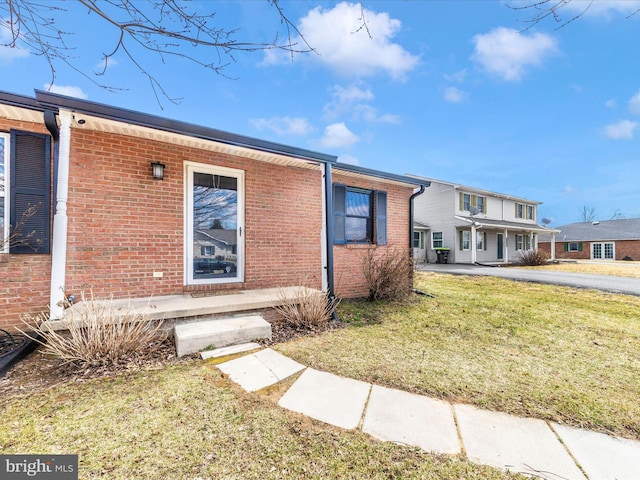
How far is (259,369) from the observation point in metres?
2.91

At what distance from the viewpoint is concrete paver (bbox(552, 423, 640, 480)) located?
165 centimetres

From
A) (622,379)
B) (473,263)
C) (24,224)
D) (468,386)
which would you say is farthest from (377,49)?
(473,263)

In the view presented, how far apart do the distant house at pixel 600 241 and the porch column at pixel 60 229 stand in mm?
35988

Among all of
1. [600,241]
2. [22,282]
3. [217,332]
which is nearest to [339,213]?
[217,332]

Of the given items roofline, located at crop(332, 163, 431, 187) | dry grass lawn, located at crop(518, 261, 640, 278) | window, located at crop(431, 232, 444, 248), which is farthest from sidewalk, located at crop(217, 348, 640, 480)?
window, located at crop(431, 232, 444, 248)

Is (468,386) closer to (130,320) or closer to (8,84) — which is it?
(130,320)

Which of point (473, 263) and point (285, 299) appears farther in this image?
point (473, 263)

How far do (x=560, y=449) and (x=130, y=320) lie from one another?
13.6 ft

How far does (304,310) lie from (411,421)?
247cm

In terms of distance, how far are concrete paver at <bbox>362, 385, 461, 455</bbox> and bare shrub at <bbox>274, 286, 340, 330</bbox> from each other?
1955 mm

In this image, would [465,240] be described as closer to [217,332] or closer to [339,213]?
[339,213]

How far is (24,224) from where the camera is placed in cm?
355

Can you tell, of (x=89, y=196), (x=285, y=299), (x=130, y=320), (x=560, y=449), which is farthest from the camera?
(x=285, y=299)

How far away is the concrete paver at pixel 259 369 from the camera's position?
2.65 meters
